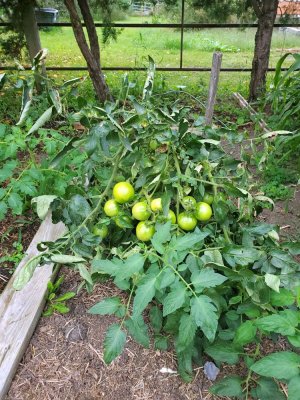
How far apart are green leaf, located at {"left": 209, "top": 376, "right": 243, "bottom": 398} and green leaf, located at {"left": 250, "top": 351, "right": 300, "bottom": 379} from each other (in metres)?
0.33

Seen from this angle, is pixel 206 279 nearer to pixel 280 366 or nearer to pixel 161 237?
pixel 161 237

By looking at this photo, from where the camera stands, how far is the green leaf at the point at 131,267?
132cm

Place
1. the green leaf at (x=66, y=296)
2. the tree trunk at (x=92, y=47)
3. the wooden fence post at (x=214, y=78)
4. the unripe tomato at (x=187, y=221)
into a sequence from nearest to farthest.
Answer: the unripe tomato at (x=187, y=221)
the green leaf at (x=66, y=296)
the wooden fence post at (x=214, y=78)
the tree trunk at (x=92, y=47)

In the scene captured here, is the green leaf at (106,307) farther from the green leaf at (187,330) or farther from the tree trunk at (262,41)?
the tree trunk at (262,41)

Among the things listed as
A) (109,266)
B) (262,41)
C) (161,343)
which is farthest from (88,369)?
(262,41)

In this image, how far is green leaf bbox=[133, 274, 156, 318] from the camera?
127cm

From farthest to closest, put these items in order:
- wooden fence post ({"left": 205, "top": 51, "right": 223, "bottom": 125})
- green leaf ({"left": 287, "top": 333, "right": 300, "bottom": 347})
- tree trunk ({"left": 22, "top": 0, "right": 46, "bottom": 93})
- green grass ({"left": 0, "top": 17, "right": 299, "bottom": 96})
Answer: green grass ({"left": 0, "top": 17, "right": 299, "bottom": 96})
tree trunk ({"left": 22, "top": 0, "right": 46, "bottom": 93})
wooden fence post ({"left": 205, "top": 51, "right": 223, "bottom": 125})
green leaf ({"left": 287, "top": 333, "right": 300, "bottom": 347})

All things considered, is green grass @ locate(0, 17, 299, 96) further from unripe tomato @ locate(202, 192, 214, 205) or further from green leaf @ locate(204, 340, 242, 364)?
green leaf @ locate(204, 340, 242, 364)

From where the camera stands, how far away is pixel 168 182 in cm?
156

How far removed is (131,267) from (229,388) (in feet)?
1.91

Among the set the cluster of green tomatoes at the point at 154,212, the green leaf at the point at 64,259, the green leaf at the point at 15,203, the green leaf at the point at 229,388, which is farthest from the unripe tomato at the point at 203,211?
the green leaf at the point at 15,203

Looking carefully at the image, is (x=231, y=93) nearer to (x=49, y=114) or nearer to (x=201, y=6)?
(x=201, y=6)

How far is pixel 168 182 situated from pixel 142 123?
0.27 m

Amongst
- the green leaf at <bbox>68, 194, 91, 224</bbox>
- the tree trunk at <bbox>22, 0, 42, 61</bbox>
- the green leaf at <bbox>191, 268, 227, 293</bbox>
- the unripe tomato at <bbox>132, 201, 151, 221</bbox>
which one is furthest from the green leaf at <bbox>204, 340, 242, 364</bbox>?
the tree trunk at <bbox>22, 0, 42, 61</bbox>
